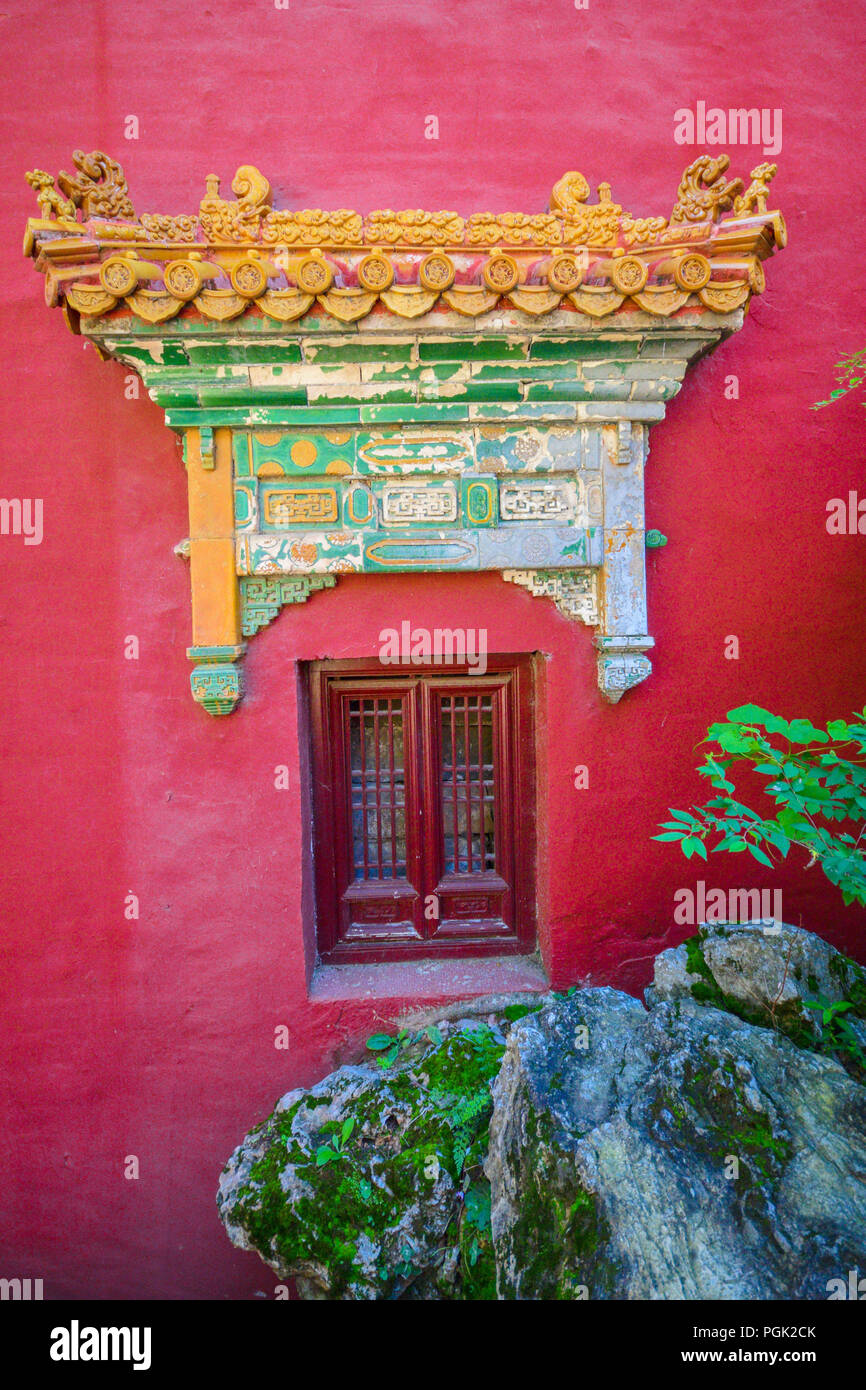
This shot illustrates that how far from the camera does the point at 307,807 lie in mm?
3340

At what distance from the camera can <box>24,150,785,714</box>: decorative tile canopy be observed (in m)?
2.68

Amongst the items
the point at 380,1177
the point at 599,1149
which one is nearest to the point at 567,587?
the point at 599,1149

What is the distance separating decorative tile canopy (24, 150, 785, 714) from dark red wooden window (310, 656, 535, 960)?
54 cm

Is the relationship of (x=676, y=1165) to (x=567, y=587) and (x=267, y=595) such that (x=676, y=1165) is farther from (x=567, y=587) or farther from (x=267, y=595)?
(x=267, y=595)

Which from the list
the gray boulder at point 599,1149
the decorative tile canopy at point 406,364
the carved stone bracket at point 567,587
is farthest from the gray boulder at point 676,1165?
the carved stone bracket at point 567,587

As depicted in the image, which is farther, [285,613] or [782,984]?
[285,613]

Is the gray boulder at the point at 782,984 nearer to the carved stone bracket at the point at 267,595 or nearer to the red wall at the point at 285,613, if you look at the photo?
the red wall at the point at 285,613

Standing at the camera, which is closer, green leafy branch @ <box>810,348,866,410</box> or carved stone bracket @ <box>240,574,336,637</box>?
carved stone bracket @ <box>240,574,336,637</box>

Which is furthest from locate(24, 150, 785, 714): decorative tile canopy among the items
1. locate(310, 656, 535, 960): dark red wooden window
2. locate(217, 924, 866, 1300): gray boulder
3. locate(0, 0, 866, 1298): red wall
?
locate(217, 924, 866, 1300): gray boulder

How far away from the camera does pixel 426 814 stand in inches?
135

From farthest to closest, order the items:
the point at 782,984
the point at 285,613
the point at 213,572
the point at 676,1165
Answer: the point at 285,613 → the point at 213,572 → the point at 782,984 → the point at 676,1165

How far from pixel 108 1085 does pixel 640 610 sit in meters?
3.08

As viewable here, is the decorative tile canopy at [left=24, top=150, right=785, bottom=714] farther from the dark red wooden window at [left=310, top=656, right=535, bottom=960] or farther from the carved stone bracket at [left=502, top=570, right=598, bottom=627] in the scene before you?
the dark red wooden window at [left=310, top=656, right=535, bottom=960]

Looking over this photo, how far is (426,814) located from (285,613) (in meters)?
1.11
